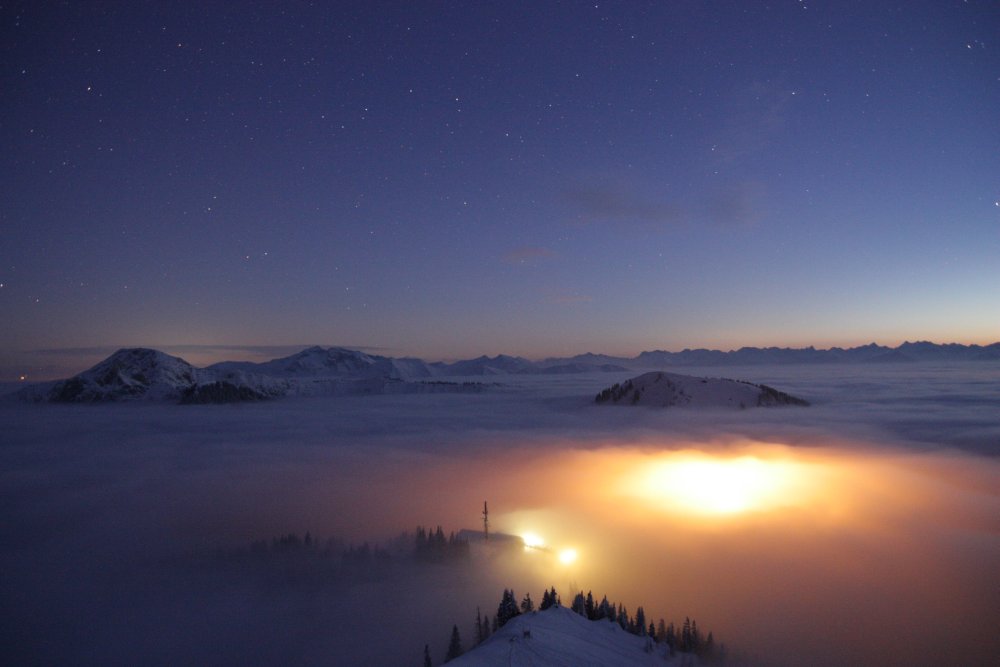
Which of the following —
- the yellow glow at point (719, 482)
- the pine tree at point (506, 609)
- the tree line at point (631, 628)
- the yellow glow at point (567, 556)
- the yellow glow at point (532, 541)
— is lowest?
the yellow glow at point (567, 556)

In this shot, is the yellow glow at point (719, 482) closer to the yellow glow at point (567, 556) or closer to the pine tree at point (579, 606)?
the yellow glow at point (567, 556)

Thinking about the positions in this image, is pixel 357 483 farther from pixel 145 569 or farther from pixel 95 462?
pixel 95 462

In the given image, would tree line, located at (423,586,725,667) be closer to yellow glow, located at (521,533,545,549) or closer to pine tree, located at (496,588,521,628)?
pine tree, located at (496,588,521,628)

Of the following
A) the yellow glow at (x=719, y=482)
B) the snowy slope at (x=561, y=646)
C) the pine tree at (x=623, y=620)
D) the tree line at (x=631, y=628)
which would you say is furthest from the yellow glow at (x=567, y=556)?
the yellow glow at (x=719, y=482)

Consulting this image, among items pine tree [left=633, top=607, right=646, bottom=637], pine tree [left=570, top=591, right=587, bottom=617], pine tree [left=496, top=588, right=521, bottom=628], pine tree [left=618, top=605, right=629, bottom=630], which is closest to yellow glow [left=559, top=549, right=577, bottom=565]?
pine tree [left=618, top=605, right=629, bottom=630]

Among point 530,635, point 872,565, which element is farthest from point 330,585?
point 872,565
